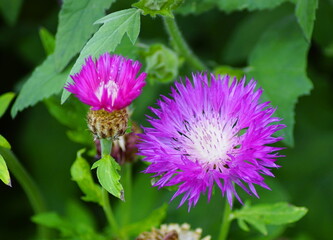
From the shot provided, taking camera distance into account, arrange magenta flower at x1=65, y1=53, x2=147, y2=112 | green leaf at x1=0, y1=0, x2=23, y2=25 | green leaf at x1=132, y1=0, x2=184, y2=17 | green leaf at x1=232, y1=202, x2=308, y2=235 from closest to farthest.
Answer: magenta flower at x1=65, y1=53, x2=147, y2=112 < green leaf at x1=132, y1=0, x2=184, y2=17 < green leaf at x1=232, y1=202, x2=308, y2=235 < green leaf at x1=0, y1=0, x2=23, y2=25

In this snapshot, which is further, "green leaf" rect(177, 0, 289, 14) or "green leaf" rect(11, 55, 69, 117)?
"green leaf" rect(177, 0, 289, 14)

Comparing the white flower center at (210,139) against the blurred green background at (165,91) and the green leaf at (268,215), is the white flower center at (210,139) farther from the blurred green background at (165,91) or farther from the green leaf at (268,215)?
the blurred green background at (165,91)

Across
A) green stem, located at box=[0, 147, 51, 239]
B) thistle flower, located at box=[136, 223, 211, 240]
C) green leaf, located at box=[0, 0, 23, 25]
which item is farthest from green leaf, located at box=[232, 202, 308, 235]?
green leaf, located at box=[0, 0, 23, 25]

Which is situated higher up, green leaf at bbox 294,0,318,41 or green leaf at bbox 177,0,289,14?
green leaf at bbox 177,0,289,14

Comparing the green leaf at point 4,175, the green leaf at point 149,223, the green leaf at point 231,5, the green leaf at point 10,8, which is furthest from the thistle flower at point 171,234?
the green leaf at point 10,8

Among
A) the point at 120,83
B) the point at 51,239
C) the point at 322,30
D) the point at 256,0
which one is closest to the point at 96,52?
the point at 120,83

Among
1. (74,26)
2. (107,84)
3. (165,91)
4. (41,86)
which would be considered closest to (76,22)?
(74,26)

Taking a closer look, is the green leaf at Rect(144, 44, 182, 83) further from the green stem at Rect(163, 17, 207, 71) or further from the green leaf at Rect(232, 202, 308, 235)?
the green leaf at Rect(232, 202, 308, 235)
